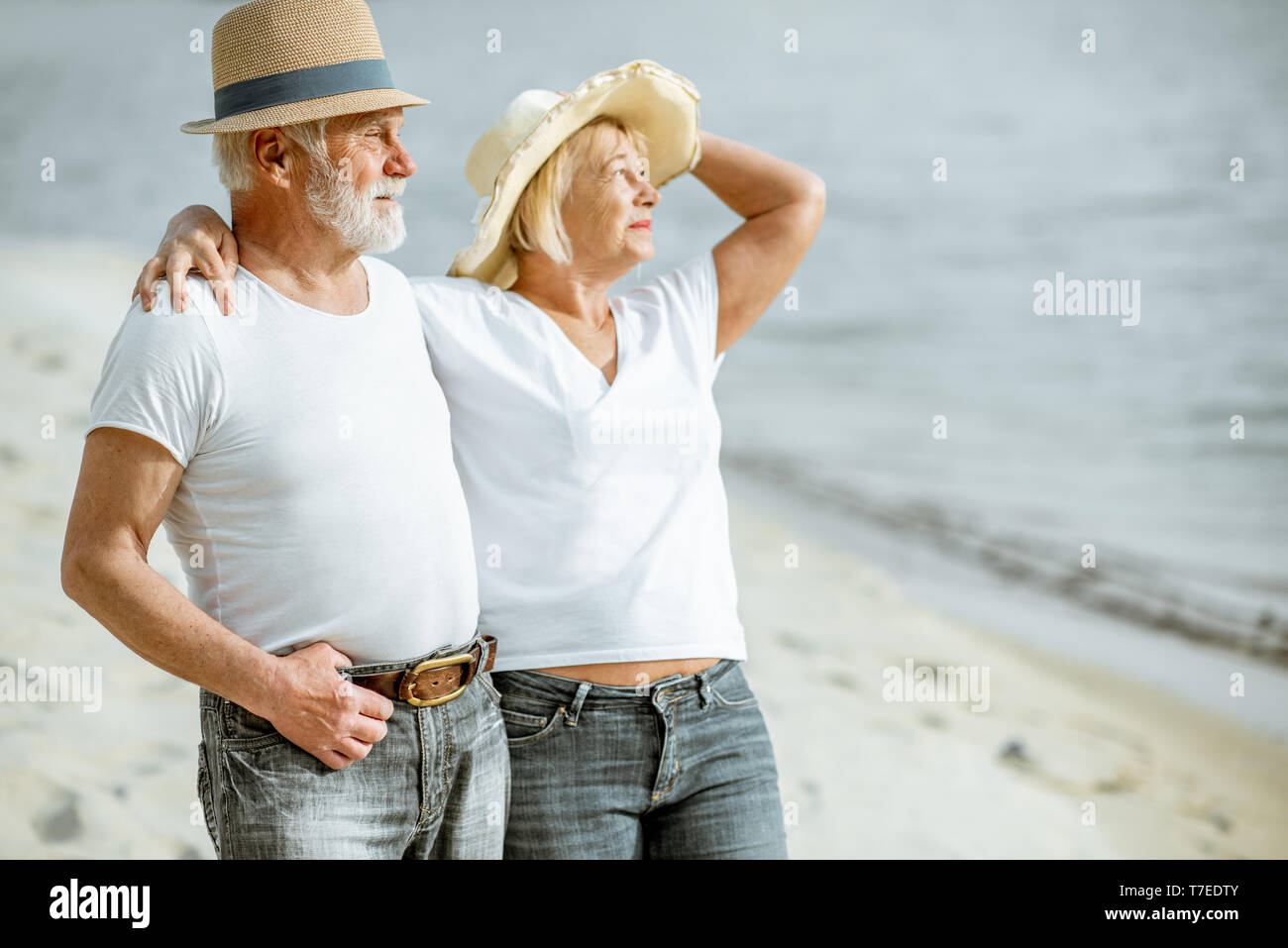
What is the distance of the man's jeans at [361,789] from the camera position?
147cm

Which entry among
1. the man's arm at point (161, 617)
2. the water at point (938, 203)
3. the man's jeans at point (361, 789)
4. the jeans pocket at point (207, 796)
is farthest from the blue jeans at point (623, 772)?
the water at point (938, 203)

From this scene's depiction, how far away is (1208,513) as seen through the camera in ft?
27.1

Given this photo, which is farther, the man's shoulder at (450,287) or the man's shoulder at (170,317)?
the man's shoulder at (450,287)

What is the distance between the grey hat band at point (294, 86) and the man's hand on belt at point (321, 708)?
744 millimetres

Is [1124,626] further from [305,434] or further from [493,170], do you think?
[305,434]

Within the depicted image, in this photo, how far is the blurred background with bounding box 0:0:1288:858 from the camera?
4383 millimetres

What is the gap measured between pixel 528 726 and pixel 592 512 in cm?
34

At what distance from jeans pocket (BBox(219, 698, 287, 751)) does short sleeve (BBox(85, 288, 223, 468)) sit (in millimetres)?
330

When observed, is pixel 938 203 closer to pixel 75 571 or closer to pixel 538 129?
pixel 538 129

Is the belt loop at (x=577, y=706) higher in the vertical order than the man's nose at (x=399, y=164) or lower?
lower

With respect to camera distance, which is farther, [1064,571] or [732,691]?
[1064,571]

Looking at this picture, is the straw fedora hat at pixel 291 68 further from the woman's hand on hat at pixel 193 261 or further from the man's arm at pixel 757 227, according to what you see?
the man's arm at pixel 757 227

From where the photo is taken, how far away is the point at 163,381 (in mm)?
1388

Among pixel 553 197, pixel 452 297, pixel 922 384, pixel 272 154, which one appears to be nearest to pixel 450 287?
pixel 452 297
